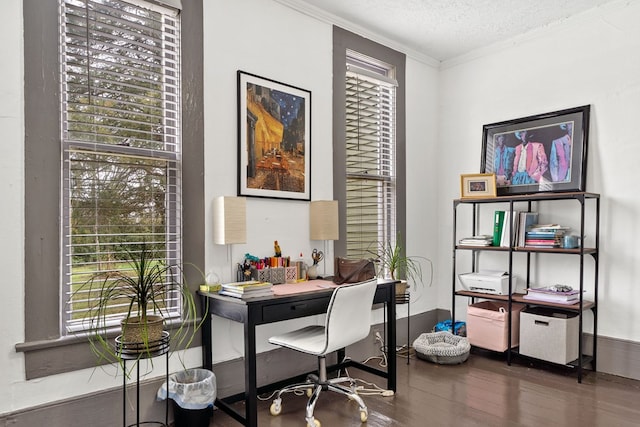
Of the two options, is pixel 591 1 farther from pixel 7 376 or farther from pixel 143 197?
pixel 7 376

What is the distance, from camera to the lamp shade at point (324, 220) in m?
3.30

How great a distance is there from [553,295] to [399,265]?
1285mm

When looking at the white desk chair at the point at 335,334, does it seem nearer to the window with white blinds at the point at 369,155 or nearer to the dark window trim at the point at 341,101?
the dark window trim at the point at 341,101

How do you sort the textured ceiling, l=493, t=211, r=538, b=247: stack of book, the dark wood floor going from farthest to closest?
1. l=493, t=211, r=538, b=247: stack of book
2. the textured ceiling
3. the dark wood floor

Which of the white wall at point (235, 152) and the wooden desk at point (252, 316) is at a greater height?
the white wall at point (235, 152)

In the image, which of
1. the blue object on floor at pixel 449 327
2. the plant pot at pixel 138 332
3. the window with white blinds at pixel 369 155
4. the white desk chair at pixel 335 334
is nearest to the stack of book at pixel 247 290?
the white desk chair at pixel 335 334

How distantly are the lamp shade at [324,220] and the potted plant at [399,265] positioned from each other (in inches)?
29.6

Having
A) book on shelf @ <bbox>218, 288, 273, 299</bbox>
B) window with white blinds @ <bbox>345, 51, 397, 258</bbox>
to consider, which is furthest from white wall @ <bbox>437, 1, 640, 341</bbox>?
book on shelf @ <bbox>218, 288, 273, 299</bbox>

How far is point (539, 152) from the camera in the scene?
376 cm

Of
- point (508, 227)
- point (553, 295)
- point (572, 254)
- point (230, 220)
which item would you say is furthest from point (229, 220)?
point (572, 254)

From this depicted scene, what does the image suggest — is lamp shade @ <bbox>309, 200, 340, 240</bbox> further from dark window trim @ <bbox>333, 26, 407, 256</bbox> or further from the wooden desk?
the wooden desk

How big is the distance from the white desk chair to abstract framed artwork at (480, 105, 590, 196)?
6.47 ft

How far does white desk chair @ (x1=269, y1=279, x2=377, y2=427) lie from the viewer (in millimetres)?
2516

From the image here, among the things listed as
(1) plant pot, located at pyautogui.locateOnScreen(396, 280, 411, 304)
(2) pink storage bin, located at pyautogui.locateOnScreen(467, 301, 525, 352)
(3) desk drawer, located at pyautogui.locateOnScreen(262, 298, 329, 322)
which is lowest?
(2) pink storage bin, located at pyautogui.locateOnScreen(467, 301, 525, 352)
